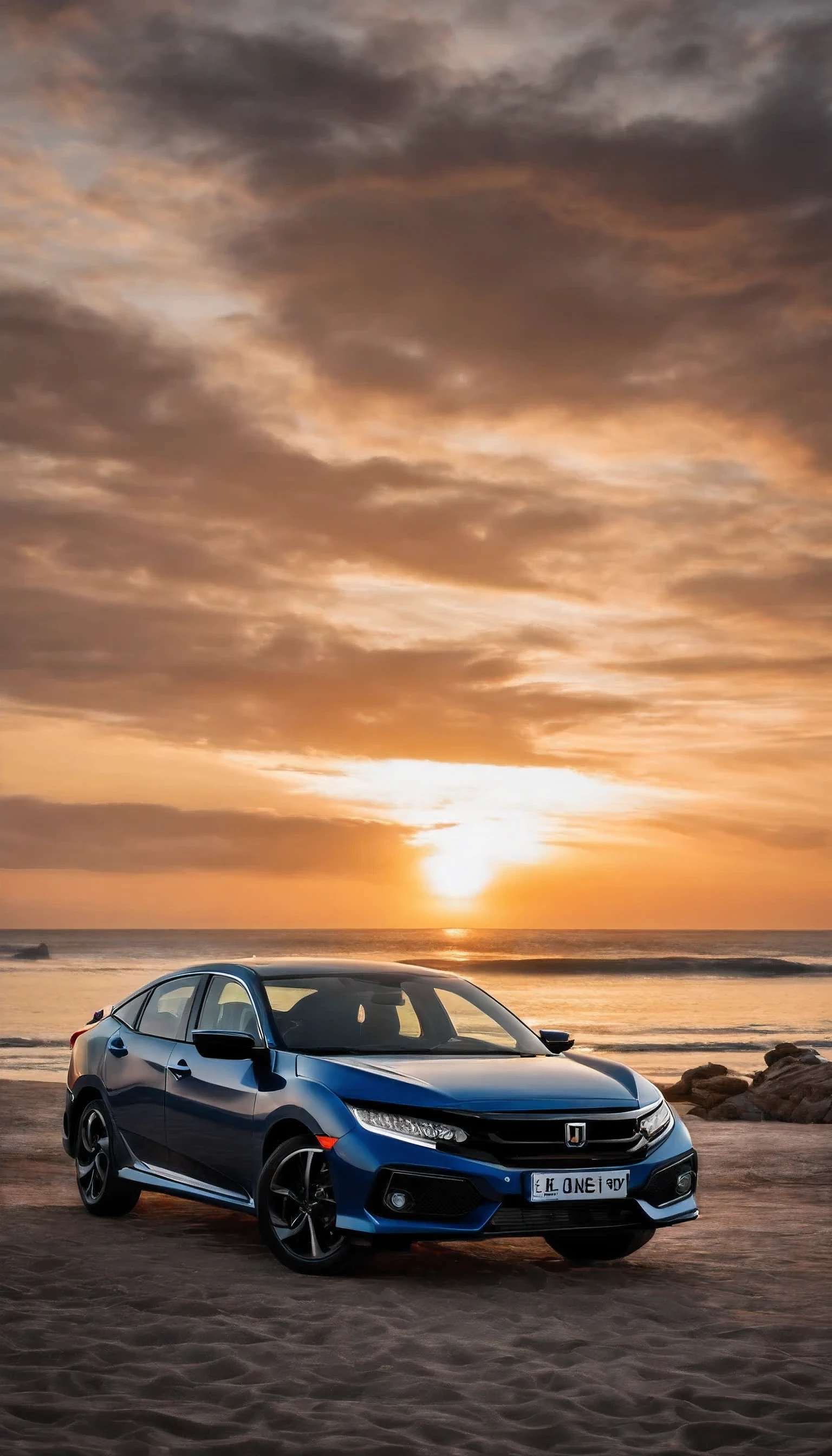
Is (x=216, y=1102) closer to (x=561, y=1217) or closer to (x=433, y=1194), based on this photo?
(x=433, y=1194)

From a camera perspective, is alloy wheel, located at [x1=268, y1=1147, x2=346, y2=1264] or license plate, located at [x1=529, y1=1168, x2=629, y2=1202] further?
alloy wheel, located at [x1=268, y1=1147, x2=346, y2=1264]

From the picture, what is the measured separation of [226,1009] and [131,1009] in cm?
129

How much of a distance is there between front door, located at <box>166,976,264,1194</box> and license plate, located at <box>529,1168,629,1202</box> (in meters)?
1.61

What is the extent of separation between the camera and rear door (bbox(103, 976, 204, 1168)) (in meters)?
9.34

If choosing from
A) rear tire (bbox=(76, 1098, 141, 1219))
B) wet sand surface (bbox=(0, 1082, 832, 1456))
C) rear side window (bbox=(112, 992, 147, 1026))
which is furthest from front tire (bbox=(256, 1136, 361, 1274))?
rear side window (bbox=(112, 992, 147, 1026))

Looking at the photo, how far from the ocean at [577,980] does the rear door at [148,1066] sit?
0.59 metres

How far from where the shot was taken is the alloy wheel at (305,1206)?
309 inches

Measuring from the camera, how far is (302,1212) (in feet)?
26.2

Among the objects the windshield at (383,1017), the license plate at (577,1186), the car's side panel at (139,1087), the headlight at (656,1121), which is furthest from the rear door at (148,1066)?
the headlight at (656,1121)

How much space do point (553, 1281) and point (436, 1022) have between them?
171 centimetres

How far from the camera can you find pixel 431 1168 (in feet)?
24.8

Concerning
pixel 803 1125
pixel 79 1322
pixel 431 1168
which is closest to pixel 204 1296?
pixel 79 1322

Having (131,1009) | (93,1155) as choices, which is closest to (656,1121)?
(131,1009)

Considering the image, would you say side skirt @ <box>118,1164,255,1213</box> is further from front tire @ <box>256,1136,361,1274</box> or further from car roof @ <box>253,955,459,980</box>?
car roof @ <box>253,955,459,980</box>
